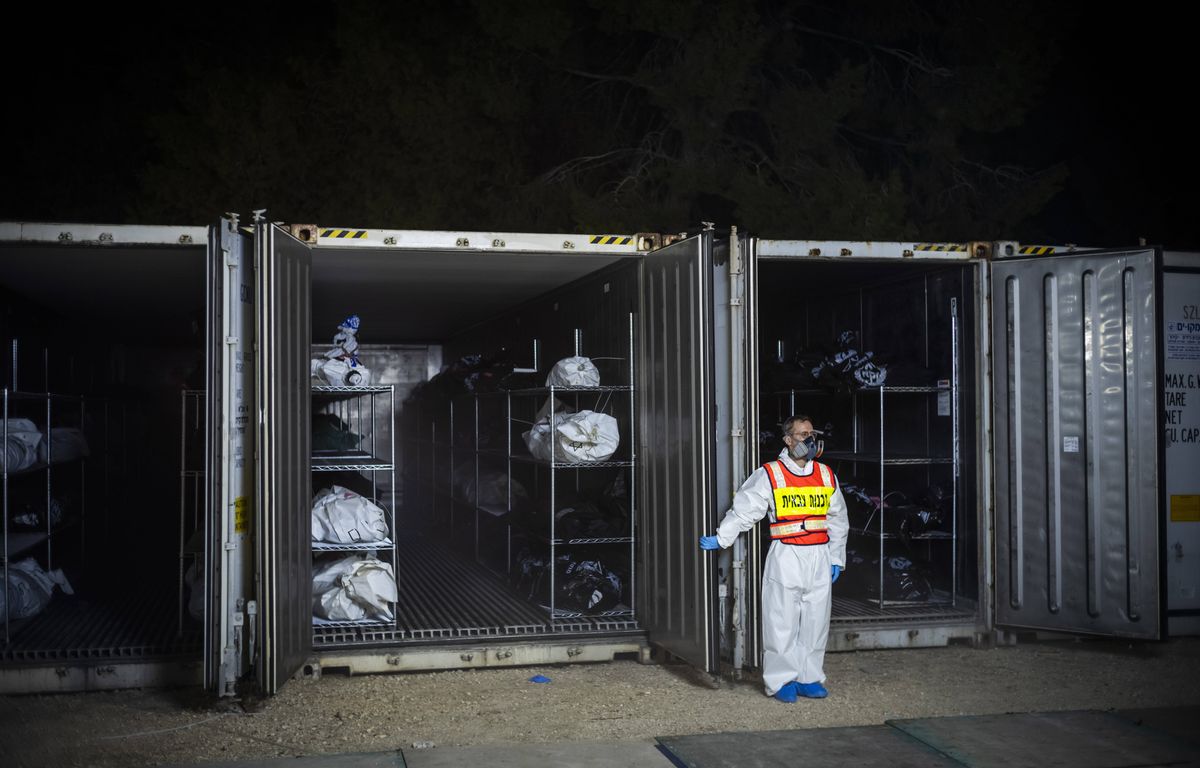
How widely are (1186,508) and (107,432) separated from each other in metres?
10.8

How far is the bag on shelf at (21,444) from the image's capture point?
8211 mm

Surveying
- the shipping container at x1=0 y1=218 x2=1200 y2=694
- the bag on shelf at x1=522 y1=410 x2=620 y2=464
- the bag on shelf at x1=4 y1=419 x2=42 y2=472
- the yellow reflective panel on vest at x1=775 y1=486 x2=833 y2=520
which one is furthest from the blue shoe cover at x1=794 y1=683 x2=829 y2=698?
the bag on shelf at x1=4 y1=419 x2=42 y2=472

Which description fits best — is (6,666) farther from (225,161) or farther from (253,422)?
(225,161)

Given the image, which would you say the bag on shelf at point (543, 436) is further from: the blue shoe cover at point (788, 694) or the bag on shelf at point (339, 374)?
the blue shoe cover at point (788, 694)

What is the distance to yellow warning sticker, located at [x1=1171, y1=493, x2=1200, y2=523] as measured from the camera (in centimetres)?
865

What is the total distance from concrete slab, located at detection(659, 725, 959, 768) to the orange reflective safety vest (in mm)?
1194

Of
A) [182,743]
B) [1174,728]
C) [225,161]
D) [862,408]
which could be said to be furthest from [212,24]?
[1174,728]

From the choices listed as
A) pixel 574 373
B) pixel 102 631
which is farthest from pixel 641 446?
pixel 102 631

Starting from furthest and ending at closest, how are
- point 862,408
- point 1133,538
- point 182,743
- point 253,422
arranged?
1. point 862,408
2. point 1133,538
3. point 253,422
4. point 182,743

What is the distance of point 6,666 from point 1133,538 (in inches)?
297

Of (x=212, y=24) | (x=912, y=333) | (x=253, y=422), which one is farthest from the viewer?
(x=212, y=24)

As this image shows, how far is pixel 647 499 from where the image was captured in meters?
7.95

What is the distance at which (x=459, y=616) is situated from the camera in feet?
27.7

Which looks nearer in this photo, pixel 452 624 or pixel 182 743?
pixel 182 743
